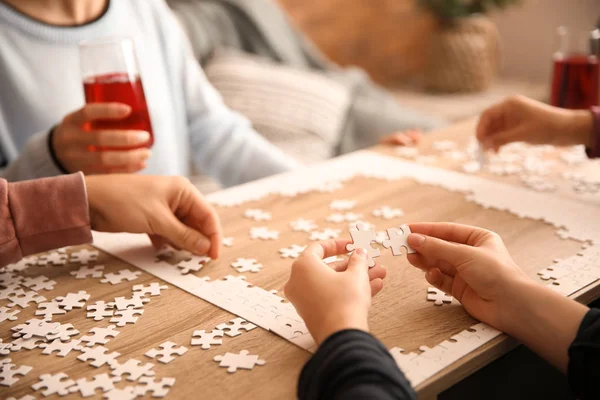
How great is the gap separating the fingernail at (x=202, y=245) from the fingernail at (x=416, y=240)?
362 mm

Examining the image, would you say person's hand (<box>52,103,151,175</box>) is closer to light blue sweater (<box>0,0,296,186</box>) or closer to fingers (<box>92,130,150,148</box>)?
fingers (<box>92,130,150,148</box>)

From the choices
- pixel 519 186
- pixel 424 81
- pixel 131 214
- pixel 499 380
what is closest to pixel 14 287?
pixel 131 214

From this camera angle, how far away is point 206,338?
2.92ft

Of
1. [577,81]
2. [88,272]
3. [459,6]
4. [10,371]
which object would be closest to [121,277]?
[88,272]

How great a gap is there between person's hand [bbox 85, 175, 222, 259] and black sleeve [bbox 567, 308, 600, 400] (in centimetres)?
60

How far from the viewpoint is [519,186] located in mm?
1434

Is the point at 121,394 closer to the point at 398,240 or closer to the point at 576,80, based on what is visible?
the point at 398,240

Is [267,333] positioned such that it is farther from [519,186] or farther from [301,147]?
[301,147]

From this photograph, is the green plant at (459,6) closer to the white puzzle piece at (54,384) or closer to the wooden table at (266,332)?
the wooden table at (266,332)

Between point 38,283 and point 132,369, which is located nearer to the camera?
point 132,369

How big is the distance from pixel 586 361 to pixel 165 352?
1.83 feet

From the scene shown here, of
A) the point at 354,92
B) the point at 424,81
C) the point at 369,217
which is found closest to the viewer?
the point at 369,217

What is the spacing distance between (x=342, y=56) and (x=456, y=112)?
818mm

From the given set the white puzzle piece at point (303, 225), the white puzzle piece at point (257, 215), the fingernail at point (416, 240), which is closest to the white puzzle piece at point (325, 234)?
the white puzzle piece at point (303, 225)
